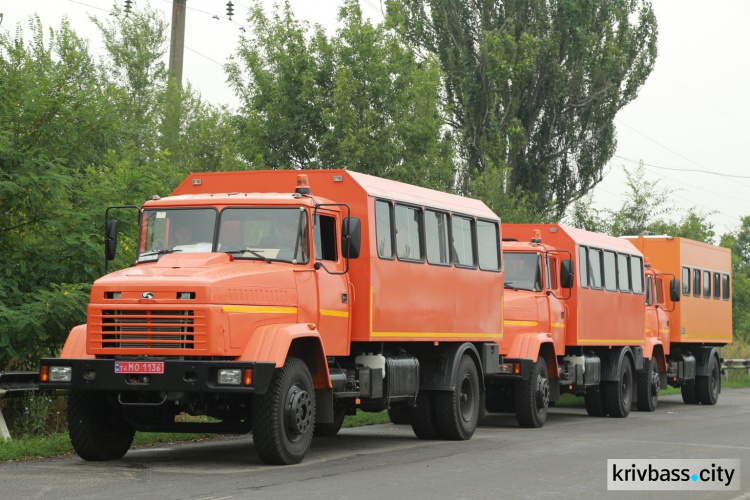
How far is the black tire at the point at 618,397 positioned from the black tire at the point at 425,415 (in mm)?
7165

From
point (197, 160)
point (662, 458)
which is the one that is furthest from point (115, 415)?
point (197, 160)

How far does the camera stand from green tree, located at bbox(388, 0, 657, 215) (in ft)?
137

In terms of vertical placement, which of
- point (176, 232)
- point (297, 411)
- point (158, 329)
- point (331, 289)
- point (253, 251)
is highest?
point (176, 232)

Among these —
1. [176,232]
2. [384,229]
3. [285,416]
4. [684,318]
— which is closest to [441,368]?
[384,229]

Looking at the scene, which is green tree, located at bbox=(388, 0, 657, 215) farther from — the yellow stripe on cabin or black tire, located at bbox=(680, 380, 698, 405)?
the yellow stripe on cabin

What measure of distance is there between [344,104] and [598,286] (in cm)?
676

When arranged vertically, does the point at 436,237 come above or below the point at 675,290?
above

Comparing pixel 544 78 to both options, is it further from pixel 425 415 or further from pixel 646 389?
pixel 425 415

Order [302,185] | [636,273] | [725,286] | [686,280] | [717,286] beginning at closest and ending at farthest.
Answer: [302,185] < [636,273] < [686,280] < [717,286] < [725,286]

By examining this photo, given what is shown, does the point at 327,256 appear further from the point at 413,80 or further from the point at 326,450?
the point at 413,80

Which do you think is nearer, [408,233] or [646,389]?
[408,233]

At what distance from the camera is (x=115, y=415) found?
13289mm

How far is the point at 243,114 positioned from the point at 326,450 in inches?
572

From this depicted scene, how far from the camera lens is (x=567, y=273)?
2105 centimetres
